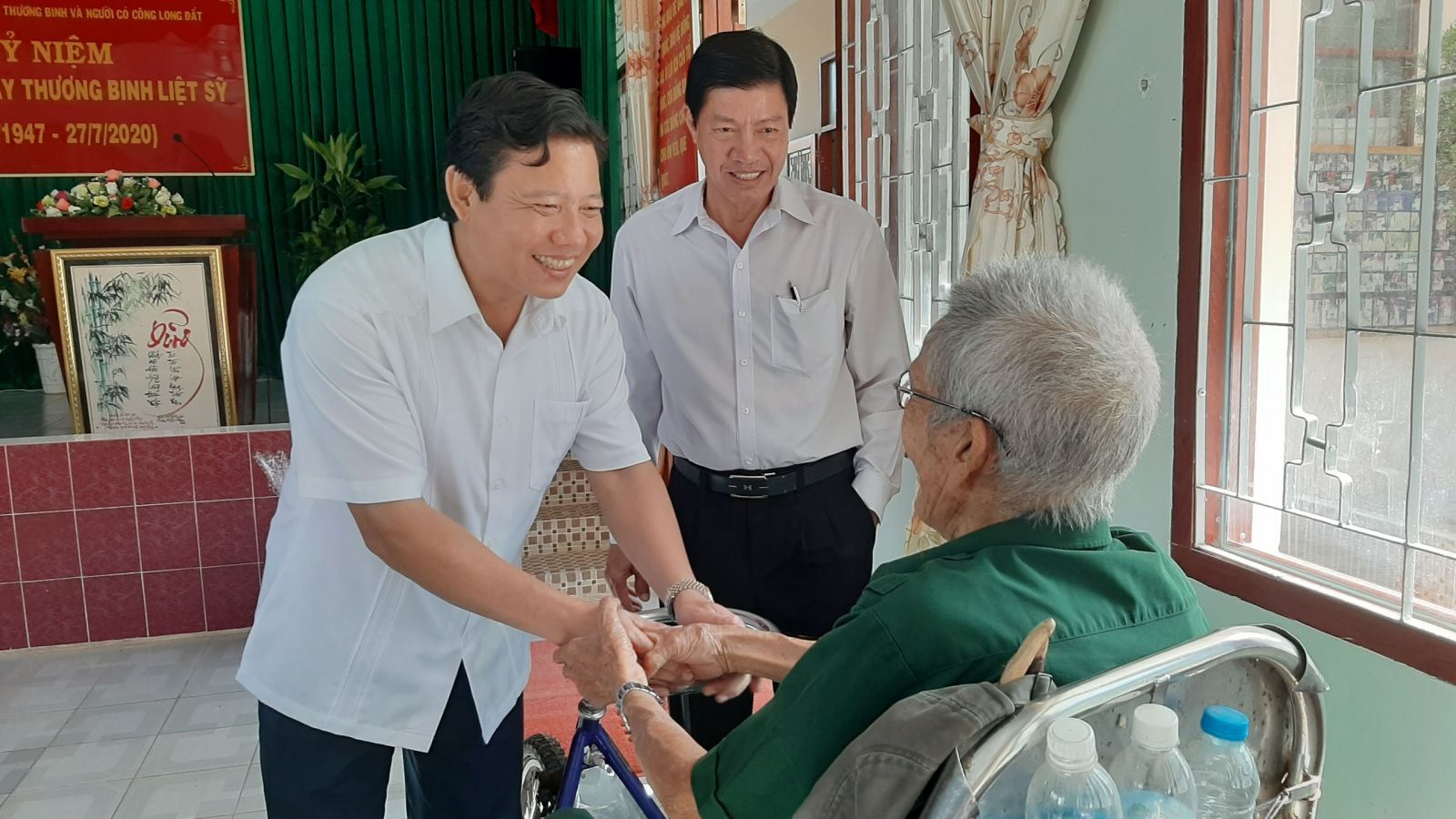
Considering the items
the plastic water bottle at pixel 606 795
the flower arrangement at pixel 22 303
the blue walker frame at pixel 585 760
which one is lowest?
the plastic water bottle at pixel 606 795

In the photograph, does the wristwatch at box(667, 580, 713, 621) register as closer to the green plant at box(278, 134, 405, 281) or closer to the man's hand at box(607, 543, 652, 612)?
the man's hand at box(607, 543, 652, 612)

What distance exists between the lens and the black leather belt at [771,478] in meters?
2.02

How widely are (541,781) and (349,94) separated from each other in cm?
726

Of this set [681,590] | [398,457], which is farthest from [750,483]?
[398,457]

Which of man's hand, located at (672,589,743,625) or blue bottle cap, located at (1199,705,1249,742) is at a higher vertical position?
blue bottle cap, located at (1199,705,1249,742)

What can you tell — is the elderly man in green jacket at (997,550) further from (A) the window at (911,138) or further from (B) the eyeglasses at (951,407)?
(A) the window at (911,138)

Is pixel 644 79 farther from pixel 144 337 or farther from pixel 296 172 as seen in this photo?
pixel 296 172

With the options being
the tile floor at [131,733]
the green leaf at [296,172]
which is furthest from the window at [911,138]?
the green leaf at [296,172]

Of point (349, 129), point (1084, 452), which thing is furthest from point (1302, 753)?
point (349, 129)

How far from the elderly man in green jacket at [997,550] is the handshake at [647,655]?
0.23 metres

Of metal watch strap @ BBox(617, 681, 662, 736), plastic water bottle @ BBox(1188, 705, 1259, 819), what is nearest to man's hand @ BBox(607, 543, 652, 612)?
metal watch strap @ BBox(617, 681, 662, 736)

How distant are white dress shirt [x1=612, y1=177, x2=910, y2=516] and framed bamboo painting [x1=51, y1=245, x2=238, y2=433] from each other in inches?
106

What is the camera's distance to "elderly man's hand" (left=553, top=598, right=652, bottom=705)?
128 cm

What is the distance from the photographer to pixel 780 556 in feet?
6.69
